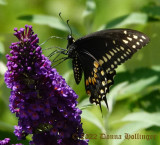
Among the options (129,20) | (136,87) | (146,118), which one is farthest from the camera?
(129,20)

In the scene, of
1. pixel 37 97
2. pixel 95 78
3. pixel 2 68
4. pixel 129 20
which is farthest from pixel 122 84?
pixel 37 97

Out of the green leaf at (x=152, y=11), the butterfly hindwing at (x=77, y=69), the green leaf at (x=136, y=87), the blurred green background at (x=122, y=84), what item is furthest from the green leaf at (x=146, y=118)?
the green leaf at (x=152, y=11)

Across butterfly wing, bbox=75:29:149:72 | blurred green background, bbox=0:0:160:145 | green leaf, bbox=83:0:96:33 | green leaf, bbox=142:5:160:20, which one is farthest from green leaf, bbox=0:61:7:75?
green leaf, bbox=142:5:160:20

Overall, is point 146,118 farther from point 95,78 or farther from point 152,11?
point 152,11

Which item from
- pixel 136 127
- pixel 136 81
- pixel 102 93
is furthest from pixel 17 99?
pixel 136 81

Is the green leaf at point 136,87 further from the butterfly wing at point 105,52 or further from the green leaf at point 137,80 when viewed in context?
the butterfly wing at point 105,52

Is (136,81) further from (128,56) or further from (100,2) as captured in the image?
(100,2)
